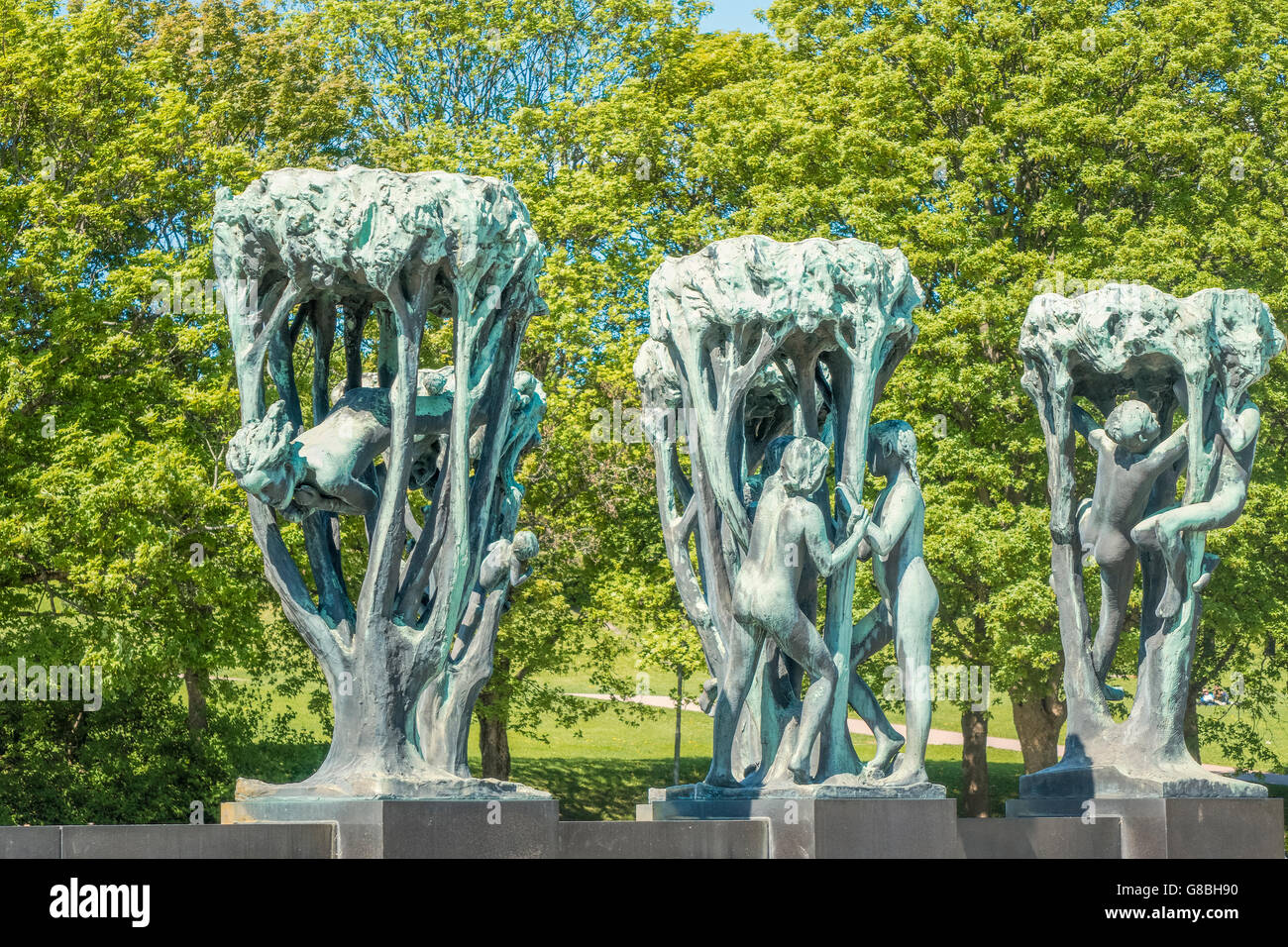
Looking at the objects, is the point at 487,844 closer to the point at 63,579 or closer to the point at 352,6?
the point at 63,579

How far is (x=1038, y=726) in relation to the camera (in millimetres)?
23984

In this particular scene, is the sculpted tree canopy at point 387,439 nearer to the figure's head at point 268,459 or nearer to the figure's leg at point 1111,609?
the figure's head at point 268,459

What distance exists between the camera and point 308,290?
964cm

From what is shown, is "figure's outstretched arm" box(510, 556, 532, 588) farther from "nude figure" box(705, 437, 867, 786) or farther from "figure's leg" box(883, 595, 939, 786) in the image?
"figure's leg" box(883, 595, 939, 786)

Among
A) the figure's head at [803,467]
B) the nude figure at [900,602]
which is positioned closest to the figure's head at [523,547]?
the figure's head at [803,467]

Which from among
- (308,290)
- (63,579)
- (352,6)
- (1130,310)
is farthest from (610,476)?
(308,290)

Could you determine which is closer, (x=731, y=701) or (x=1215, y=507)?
(x=731, y=701)

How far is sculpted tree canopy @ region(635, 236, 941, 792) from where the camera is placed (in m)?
10.5

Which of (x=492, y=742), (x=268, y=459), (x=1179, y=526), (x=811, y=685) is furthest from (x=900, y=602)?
(x=492, y=742)

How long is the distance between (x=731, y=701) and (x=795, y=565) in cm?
110

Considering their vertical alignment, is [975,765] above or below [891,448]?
below

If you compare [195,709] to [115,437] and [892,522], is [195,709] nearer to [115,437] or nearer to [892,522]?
[115,437]

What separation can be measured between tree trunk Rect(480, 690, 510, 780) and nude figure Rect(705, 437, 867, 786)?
47.1ft

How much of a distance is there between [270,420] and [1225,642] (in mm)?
18374
